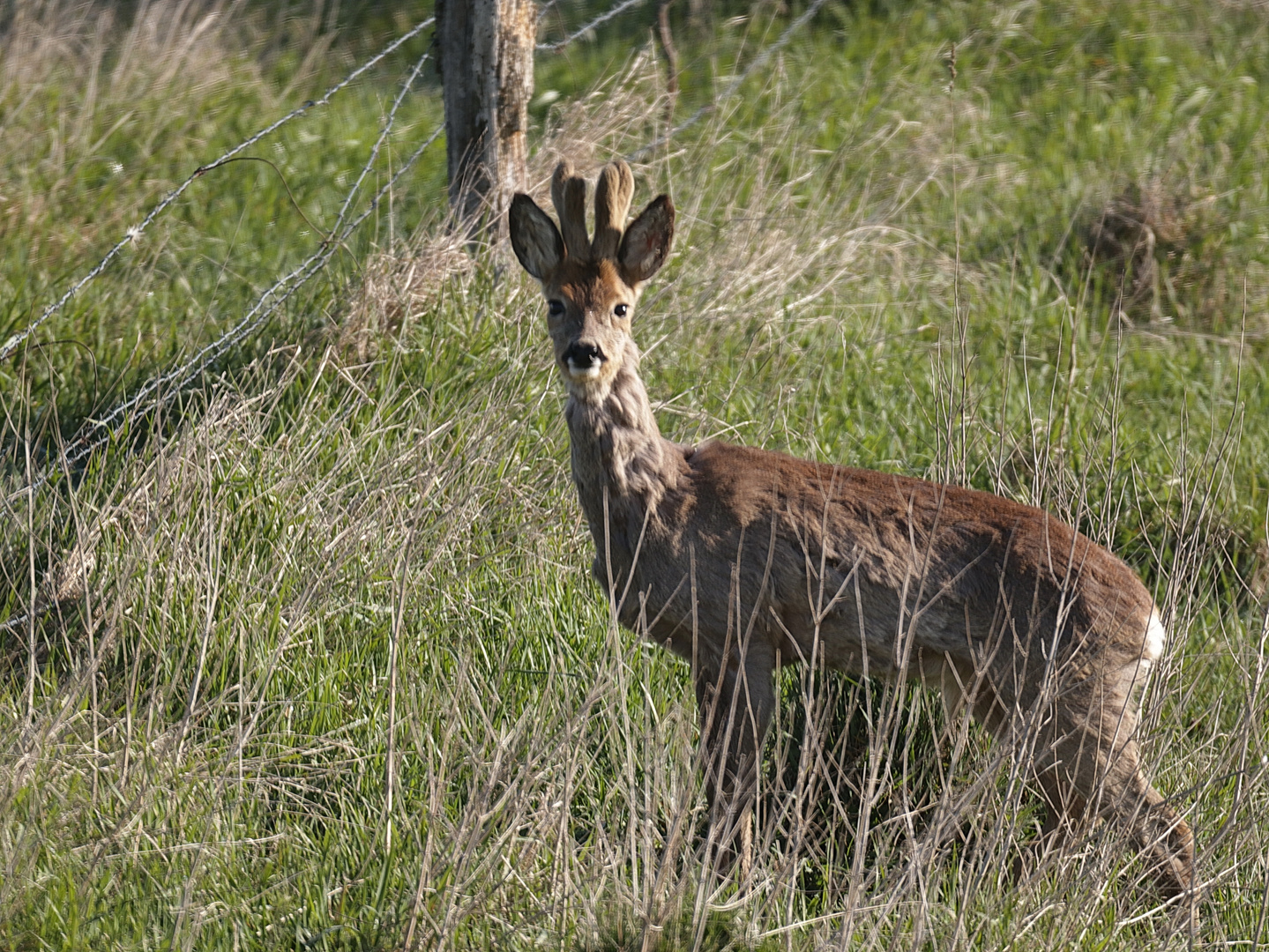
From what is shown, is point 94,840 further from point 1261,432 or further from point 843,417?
point 1261,432

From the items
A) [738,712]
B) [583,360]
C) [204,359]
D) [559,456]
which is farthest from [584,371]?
[204,359]

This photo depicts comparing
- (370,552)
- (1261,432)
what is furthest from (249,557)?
(1261,432)

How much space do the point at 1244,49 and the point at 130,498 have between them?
7390 mm

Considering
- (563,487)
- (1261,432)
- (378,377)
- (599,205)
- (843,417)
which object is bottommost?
(1261,432)

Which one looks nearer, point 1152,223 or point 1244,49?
point 1152,223

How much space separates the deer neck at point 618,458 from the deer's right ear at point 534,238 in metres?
0.34

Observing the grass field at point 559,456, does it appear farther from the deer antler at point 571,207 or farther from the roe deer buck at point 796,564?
the deer antler at point 571,207

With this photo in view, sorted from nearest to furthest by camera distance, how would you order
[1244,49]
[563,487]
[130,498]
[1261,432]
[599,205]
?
1. [599,205]
2. [130,498]
3. [563,487]
4. [1261,432]
5. [1244,49]

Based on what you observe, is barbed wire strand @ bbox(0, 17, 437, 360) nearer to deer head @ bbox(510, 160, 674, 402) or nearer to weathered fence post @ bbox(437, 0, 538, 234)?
weathered fence post @ bbox(437, 0, 538, 234)

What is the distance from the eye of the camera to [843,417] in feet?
19.7

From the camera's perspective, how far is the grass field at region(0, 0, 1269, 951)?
3.29 meters

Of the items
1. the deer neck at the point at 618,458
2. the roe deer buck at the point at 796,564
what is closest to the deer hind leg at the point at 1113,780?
the roe deer buck at the point at 796,564

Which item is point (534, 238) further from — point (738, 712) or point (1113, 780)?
point (1113, 780)

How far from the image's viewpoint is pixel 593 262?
4113 mm
